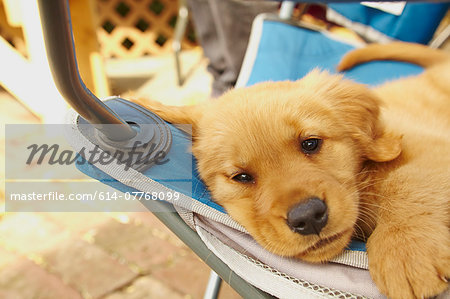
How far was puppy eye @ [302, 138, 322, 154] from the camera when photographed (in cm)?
117

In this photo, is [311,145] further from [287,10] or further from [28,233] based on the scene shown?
[28,233]

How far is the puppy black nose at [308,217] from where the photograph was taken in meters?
0.93

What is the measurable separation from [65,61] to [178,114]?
0.61 meters

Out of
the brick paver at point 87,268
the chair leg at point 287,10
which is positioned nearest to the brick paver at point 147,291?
the brick paver at point 87,268

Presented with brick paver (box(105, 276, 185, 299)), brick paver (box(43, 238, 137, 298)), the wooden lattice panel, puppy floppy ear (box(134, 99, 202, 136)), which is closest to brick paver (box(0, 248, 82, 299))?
brick paver (box(43, 238, 137, 298))

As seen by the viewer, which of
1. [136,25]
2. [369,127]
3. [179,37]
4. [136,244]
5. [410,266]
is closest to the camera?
A: [410,266]

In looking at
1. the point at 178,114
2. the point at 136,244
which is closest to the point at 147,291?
the point at 136,244

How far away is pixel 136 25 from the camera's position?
5820 mm

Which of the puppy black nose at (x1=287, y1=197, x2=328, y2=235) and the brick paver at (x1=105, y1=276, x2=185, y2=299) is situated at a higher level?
the puppy black nose at (x1=287, y1=197, x2=328, y2=235)

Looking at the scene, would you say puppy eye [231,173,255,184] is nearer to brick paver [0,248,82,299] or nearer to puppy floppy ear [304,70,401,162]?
puppy floppy ear [304,70,401,162]

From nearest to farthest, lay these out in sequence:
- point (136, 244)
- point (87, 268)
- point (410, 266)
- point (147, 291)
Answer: point (410, 266) < point (147, 291) < point (87, 268) < point (136, 244)

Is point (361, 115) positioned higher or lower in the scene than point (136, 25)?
higher

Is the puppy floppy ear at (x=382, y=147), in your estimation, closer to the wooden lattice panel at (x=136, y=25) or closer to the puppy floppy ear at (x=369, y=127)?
the puppy floppy ear at (x=369, y=127)

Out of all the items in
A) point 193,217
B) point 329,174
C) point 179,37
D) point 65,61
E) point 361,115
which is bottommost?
point 179,37
